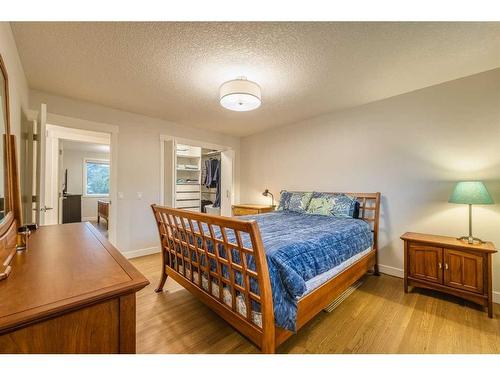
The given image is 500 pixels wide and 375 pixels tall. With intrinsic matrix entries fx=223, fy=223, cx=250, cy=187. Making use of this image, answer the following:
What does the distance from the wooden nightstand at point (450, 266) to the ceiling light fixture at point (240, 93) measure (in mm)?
2193

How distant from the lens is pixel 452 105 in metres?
2.46

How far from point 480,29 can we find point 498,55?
585 mm

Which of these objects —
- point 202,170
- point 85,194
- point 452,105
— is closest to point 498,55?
point 452,105

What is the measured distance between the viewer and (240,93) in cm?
203

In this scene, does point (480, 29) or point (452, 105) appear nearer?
point (480, 29)

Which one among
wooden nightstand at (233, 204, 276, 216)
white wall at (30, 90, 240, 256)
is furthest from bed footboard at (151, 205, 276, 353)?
wooden nightstand at (233, 204, 276, 216)

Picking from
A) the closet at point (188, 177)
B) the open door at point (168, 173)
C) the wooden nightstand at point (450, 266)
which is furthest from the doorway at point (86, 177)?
the wooden nightstand at point (450, 266)

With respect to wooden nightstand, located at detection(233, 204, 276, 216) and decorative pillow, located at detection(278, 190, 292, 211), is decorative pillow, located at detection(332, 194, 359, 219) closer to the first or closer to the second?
decorative pillow, located at detection(278, 190, 292, 211)

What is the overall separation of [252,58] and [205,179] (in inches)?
149

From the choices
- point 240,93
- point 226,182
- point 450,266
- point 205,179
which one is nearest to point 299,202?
point 450,266

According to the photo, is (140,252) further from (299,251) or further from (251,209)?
(299,251)

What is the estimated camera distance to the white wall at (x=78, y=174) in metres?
6.88
